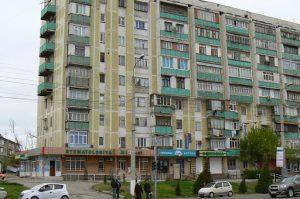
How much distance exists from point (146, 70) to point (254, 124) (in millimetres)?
21913

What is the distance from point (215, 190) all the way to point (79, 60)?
30796 mm

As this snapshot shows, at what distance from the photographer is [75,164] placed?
65.1 m

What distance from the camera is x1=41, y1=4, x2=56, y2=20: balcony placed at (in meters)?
71.4

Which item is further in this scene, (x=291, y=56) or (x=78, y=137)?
(x=291, y=56)

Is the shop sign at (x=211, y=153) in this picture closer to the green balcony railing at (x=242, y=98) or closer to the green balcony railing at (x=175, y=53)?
the green balcony railing at (x=242, y=98)

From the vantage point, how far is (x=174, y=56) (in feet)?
245

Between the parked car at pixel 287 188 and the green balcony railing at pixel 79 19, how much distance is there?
129 feet

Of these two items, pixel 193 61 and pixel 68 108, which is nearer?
pixel 68 108

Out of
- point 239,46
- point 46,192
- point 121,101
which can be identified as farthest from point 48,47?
point 46,192

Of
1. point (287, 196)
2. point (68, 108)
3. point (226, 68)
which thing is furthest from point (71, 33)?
point (287, 196)

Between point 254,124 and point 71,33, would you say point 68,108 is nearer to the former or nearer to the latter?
point 71,33

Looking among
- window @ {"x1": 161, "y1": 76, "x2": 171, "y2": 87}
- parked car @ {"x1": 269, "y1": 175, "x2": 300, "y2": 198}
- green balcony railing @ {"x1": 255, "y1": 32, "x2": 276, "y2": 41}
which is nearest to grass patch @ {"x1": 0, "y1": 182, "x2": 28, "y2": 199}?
parked car @ {"x1": 269, "y1": 175, "x2": 300, "y2": 198}

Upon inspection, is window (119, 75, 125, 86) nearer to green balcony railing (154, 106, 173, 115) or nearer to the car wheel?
green balcony railing (154, 106, 173, 115)

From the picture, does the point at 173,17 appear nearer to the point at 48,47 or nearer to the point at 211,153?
the point at 48,47
